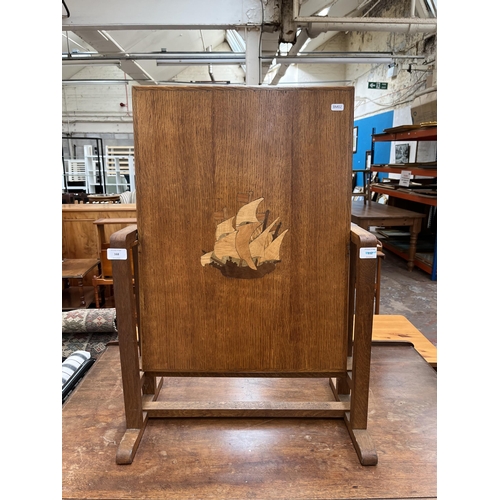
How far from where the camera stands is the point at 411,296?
13.6 ft

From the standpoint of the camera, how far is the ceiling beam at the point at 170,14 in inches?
142

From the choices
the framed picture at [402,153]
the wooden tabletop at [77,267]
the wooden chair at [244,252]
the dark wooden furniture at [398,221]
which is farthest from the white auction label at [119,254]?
the framed picture at [402,153]

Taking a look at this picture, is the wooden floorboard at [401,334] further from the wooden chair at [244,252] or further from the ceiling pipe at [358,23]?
the ceiling pipe at [358,23]

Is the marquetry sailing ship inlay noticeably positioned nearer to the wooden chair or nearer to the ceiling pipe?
the wooden chair

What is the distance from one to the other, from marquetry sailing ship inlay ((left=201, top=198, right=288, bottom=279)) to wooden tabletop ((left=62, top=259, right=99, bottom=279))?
2.96m

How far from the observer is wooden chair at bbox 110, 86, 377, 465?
3.77 ft

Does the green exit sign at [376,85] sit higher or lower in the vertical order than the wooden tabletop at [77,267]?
higher

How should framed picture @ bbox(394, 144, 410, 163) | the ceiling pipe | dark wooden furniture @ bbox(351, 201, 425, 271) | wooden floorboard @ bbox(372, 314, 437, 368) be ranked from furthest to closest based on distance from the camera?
framed picture @ bbox(394, 144, 410, 163) → dark wooden furniture @ bbox(351, 201, 425, 271) → the ceiling pipe → wooden floorboard @ bbox(372, 314, 437, 368)

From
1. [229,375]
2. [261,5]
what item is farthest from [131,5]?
[229,375]

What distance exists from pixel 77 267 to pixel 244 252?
330 centimetres

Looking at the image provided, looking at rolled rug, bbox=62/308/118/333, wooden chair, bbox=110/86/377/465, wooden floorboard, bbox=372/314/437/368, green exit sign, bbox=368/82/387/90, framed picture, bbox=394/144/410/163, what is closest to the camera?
wooden chair, bbox=110/86/377/465

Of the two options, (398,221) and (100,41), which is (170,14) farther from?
(398,221)

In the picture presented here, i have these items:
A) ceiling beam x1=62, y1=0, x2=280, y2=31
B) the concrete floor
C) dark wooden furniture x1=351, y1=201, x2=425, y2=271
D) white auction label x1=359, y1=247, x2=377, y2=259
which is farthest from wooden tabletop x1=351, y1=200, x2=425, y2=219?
white auction label x1=359, y1=247, x2=377, y2=259

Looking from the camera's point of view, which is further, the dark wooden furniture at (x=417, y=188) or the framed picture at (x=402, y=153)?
the framed picture at (x=402, y=153)
